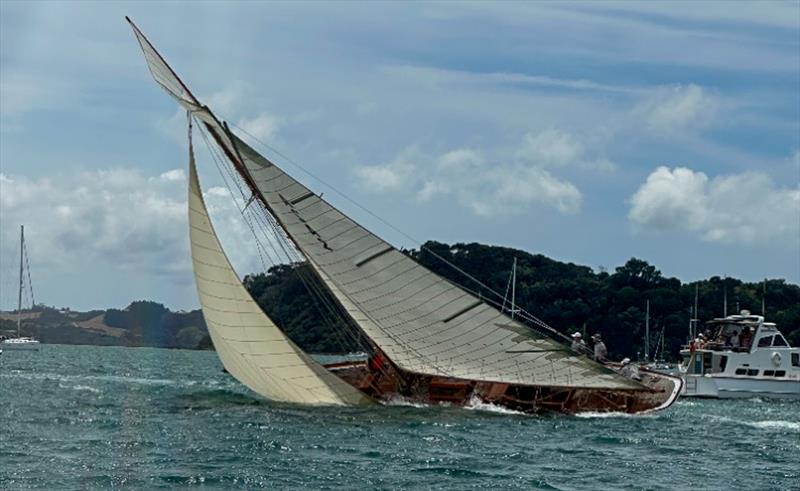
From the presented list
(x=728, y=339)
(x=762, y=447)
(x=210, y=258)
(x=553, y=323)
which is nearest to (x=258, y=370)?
(x=210, y=258)

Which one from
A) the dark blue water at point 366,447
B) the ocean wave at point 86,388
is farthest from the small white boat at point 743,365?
the ocean wave at point 86,388

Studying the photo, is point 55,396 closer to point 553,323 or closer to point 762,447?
point 762,447

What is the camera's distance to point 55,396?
147 feet

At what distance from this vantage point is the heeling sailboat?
127 ft

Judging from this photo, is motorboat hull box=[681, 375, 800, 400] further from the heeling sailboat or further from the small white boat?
the heeling sailboat

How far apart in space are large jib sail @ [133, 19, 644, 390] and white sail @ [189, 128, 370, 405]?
1846mm

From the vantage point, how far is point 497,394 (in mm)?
39562

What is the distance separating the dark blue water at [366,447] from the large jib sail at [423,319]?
1.31 m

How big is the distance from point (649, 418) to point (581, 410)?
214cm

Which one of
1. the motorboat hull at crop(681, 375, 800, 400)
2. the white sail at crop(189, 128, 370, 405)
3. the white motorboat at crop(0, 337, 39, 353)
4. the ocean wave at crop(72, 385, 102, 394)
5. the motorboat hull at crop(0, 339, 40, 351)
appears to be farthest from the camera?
the white motorboat at crop(0, 337, 39, 353)

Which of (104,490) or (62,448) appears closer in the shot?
(104,490)

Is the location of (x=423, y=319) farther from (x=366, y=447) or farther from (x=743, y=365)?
(x=743, y=365)

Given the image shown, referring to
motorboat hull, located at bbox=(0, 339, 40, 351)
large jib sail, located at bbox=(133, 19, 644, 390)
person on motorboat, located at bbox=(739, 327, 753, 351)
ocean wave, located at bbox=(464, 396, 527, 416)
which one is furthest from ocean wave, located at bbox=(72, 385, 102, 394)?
motorboat hull, located at bbox=(0, 339, 40, 351)

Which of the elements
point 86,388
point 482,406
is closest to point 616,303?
point 86,388
